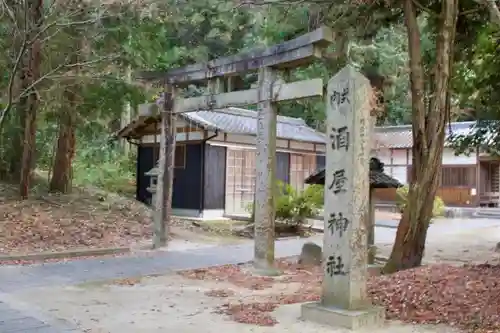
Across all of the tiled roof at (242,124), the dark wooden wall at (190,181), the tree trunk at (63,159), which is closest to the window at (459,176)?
the tiled roof at (242,124)

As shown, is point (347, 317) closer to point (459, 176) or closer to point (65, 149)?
point (65, 149)

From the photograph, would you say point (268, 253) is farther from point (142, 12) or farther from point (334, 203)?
point (142, 12)

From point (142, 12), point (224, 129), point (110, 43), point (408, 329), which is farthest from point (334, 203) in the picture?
point (224, 129)

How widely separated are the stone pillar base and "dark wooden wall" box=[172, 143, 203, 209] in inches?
552

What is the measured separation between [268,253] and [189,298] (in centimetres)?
247

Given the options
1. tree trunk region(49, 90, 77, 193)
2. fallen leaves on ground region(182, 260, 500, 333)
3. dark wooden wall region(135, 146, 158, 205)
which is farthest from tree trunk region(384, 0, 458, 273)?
A: dark wooden wall region(135, 146, 158, 205)

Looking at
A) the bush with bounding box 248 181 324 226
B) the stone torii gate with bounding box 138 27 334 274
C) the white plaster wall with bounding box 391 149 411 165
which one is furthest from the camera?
the white plaster wall with bounding box 391 149 411 165

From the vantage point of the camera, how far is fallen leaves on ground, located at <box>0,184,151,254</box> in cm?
1166

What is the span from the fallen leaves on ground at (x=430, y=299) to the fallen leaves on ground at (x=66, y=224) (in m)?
6.09

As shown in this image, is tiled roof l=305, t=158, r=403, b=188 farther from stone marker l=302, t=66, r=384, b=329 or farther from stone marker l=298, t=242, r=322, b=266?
stone marker l=302, t=66, r=384, b=329

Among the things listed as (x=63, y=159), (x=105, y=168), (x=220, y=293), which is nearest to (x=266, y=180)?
(x=220, y=293)

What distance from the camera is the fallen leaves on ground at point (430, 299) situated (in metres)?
5.56

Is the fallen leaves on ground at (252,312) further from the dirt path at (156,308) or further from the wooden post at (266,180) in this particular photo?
the wooden post at (266,180)

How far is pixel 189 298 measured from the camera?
7367 millimetres
